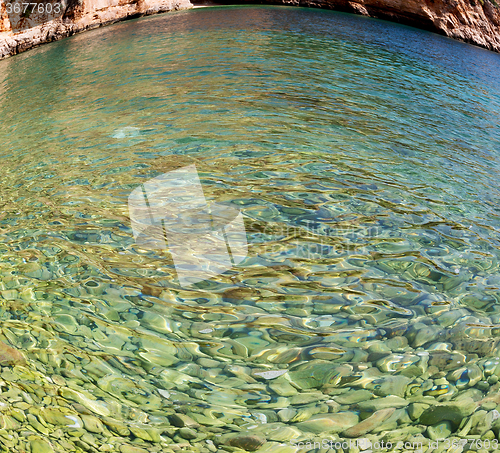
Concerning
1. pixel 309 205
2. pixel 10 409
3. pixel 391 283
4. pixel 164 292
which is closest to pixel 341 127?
pixel 309 205

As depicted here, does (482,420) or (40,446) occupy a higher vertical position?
(40,446)

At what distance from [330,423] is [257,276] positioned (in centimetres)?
133

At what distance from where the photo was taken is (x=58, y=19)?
16375 millimetres

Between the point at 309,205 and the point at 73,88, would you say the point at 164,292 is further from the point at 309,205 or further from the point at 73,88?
the point at 73,88

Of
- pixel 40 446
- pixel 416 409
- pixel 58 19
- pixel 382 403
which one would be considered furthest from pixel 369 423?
pixel 58 19

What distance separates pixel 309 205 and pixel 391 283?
1.31m

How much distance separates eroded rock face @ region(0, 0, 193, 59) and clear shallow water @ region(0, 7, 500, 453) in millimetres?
8424

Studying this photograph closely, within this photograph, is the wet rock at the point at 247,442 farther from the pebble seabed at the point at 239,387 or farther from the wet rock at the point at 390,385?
the wet rock at the point at 390,385

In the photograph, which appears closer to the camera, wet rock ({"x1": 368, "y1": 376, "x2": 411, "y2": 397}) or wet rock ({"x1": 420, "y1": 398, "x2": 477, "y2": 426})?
wet rock ({"x1": 420, "y1": 398, "x2": 477, "y2": 426})

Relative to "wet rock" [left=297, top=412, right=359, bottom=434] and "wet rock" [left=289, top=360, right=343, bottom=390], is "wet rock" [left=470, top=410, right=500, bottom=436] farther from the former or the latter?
"wet rock" [left=289, top=360, right=343, bottom=390]

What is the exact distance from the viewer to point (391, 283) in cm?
331

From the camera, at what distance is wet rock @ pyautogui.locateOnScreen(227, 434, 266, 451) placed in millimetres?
2139

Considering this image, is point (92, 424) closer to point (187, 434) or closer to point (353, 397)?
point (187, 434)

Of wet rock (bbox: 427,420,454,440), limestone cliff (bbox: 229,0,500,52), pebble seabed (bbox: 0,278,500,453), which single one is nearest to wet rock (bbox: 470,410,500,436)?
pebble seabed (bbox: 0,278,500,453)
